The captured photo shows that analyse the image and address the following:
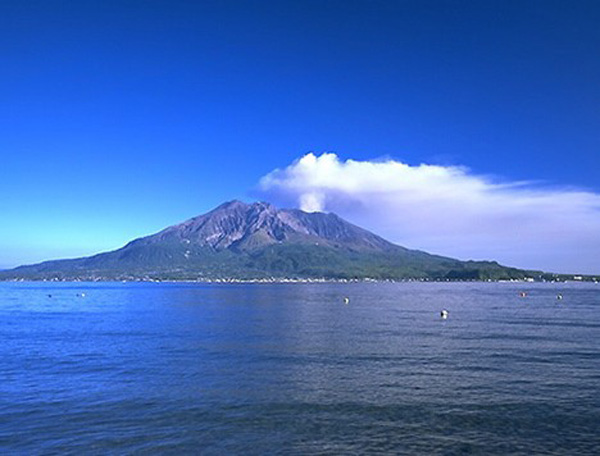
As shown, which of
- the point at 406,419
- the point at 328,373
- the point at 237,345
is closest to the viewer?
the point at 406,419

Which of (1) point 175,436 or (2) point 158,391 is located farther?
(2) point 158,391

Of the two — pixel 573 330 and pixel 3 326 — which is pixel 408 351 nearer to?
pixel 573 330

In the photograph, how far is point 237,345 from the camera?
64.9 metres

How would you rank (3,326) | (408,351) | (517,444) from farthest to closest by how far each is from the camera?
(3,326) < (408,351) < (517,444)

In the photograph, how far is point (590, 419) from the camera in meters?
32.8

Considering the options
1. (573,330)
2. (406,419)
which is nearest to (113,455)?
(406,419)

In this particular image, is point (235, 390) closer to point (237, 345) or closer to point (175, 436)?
point (175, 436)

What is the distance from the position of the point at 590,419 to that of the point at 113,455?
29.8 m

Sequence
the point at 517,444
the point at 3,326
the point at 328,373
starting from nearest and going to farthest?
the point at 517,444 < the point at 328,373 < the point at 3,326

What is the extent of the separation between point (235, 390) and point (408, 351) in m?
26.1

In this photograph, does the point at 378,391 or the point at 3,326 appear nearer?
the point at 378,391

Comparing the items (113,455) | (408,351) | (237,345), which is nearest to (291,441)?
(113,455)

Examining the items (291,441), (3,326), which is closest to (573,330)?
(291,441)

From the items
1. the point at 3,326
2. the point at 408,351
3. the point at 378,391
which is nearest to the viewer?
the point at 378,391
